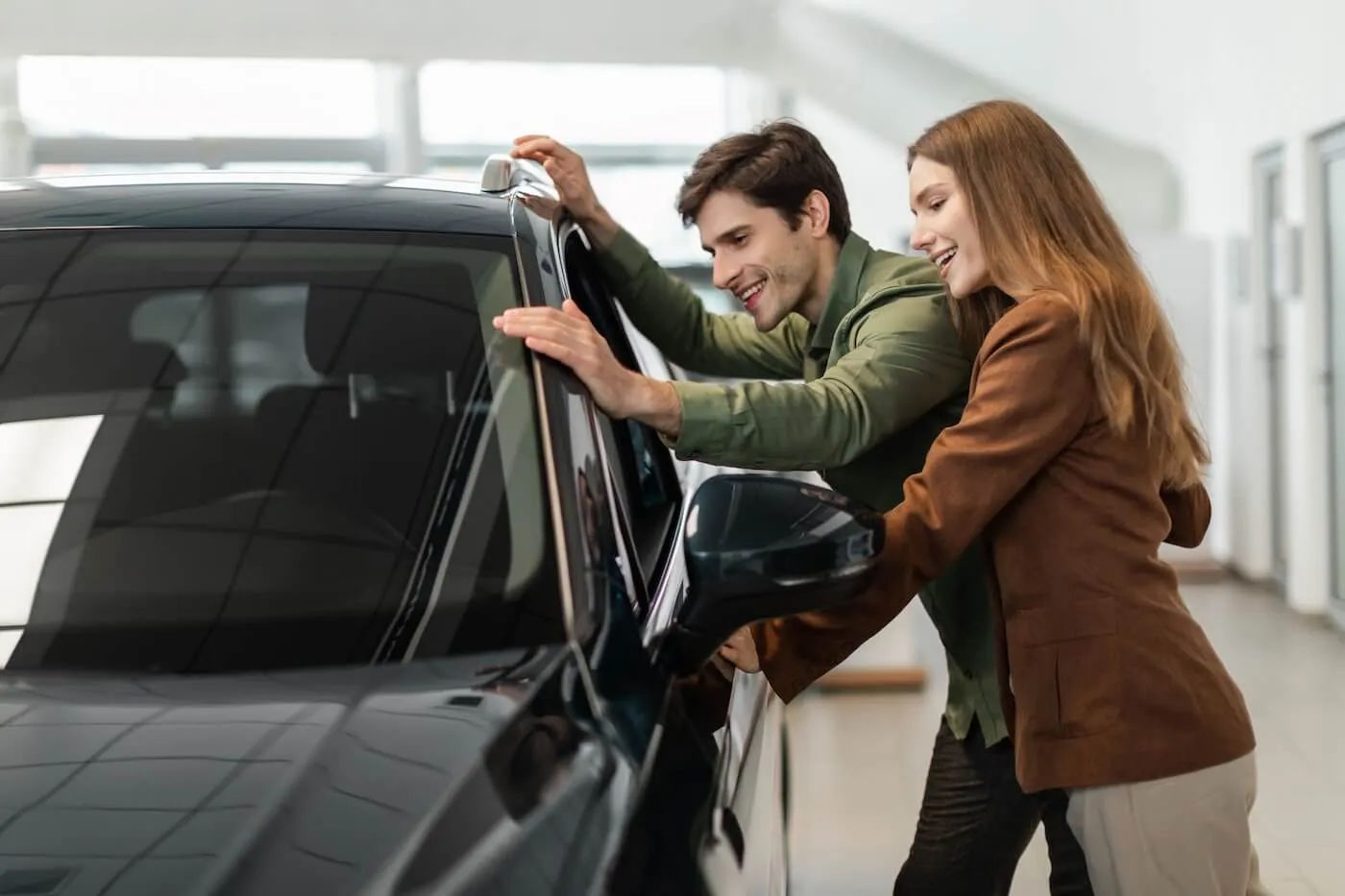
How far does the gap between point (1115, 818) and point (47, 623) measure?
1107mm

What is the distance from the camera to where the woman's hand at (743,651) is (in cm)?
154

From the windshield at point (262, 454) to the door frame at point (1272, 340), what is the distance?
5.88 m

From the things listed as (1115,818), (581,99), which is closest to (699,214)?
(1115,818)

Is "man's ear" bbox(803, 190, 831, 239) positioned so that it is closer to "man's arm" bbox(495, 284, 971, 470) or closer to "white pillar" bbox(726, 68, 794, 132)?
"man's arm" bbox(495, 284, 971, 470)

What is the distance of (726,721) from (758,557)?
0.20 metres

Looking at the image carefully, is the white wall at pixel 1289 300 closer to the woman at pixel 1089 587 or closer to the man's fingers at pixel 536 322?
the woman at pixel 1089 587

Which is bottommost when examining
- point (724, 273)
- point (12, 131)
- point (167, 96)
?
point (724, 273)

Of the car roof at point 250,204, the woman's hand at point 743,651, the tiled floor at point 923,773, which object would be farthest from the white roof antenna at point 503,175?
the tiled floor at point 923,773

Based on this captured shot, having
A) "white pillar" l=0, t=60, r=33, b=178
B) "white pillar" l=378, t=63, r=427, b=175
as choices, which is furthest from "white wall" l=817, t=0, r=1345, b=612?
"white pillar" l=0, t=60, r=33, b=178

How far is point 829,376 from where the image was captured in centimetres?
174

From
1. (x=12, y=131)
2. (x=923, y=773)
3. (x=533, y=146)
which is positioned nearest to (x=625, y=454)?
(x=533, y=146)

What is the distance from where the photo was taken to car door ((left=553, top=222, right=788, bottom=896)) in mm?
1193

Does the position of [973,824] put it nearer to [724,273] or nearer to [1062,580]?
[1062,580]

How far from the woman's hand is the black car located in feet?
0.13
